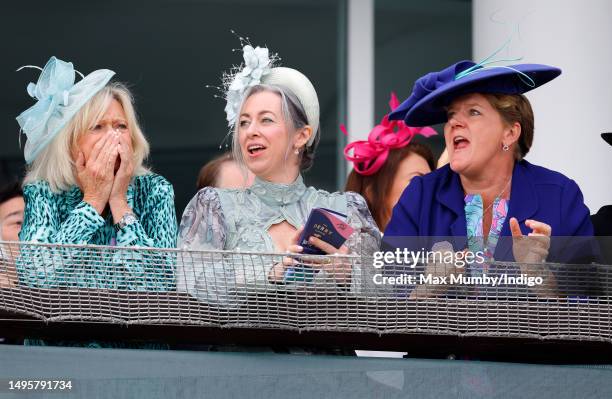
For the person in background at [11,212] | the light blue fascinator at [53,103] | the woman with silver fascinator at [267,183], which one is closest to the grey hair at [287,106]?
the woman with silver fascinator at [267,183]

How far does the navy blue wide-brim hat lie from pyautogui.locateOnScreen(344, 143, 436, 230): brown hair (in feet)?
2.99

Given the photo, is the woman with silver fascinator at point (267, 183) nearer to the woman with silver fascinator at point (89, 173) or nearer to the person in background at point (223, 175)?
the woman with silver fascinator at point (89, 173)

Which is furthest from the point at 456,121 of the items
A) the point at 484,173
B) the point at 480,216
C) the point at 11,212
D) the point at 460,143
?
the point at 11,212

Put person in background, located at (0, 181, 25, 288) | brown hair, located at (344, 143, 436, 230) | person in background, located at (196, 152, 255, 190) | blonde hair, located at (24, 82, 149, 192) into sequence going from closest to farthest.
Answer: blonde hair, located at (24, 82, 149, 192), brown hair, located at (344, 143, 436, 230), person in background, located at (196, 152, 255, 190), person in background, located at (0, 181, 25, 288)

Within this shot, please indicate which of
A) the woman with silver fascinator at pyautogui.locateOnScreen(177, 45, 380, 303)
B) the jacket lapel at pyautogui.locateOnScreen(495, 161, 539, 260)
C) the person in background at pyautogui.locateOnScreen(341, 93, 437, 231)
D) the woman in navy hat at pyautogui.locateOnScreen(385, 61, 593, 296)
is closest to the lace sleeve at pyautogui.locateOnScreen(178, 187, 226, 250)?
the woman with silver fascinator at pyautogui.locateOnScreen(177, 45, 380, 303)

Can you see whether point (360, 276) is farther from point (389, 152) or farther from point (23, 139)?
point (23, 139)

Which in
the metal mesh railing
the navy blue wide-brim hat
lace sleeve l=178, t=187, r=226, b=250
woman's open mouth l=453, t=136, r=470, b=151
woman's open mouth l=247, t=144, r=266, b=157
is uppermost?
the navy blue wide-brim hat

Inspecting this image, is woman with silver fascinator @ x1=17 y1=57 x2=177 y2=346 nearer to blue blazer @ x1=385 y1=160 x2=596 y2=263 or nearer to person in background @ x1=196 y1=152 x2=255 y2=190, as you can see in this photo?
blue blazer @ x1=385 y1=160 x2=596 y2=263

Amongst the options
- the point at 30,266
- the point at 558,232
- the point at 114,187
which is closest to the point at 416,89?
the point at 558,232

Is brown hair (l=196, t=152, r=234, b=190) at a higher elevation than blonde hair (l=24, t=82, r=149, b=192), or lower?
higher

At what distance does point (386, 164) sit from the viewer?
177 inches

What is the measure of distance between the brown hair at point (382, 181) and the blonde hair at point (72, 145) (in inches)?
40.6

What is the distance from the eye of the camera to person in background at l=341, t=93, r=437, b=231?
4.42 metres

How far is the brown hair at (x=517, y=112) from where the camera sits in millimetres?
3357
